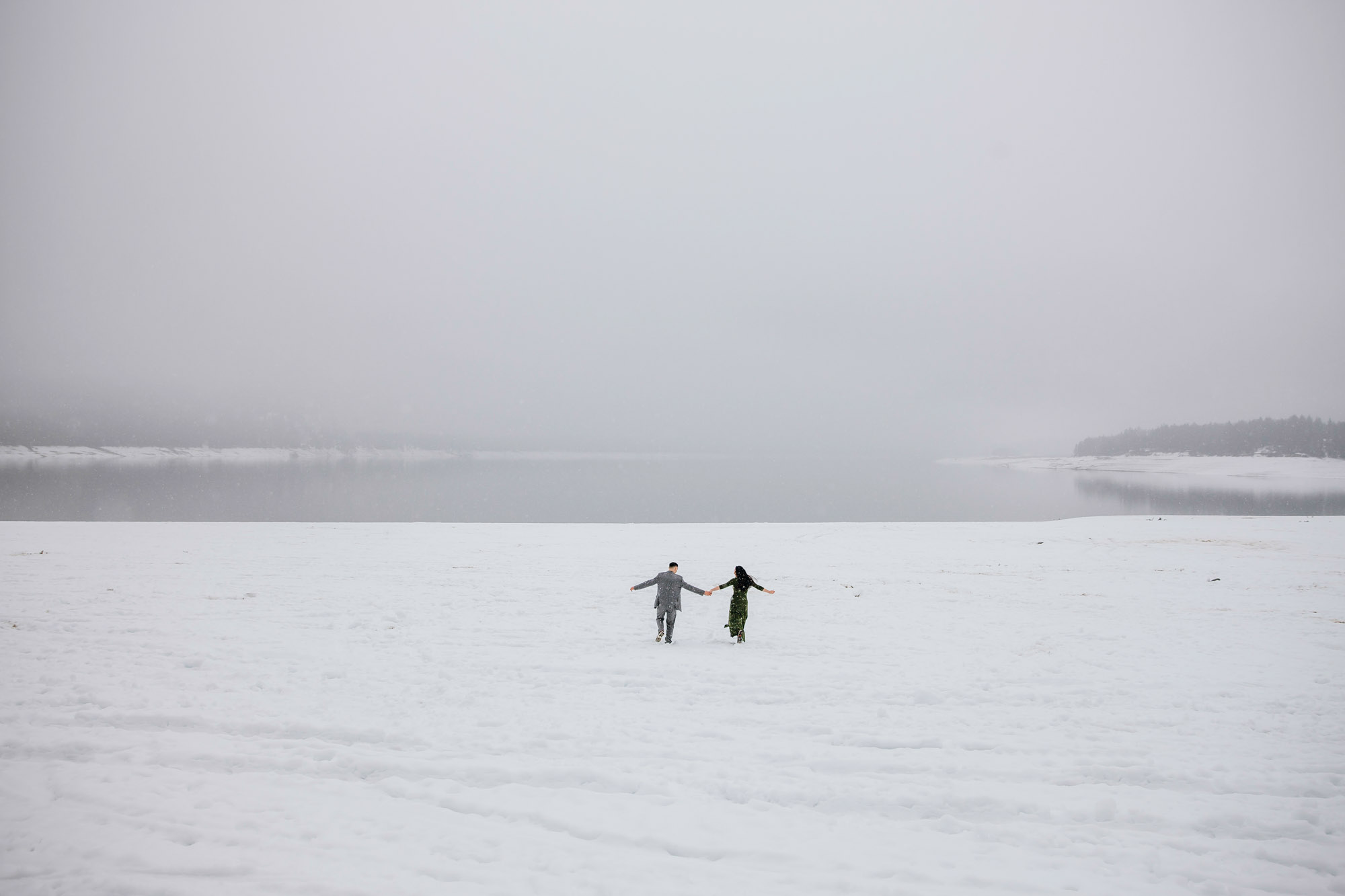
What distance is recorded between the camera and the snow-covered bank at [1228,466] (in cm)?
10994

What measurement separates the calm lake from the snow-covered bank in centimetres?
1322

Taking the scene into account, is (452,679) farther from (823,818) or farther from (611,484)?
(611,484)

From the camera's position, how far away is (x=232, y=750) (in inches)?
260

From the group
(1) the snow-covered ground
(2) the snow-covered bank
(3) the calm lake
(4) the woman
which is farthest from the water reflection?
(4) the woman

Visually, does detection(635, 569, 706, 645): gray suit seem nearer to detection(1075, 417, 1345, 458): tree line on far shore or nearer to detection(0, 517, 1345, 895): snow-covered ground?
detection(0, 517, 1345, 895): snow-covered ground

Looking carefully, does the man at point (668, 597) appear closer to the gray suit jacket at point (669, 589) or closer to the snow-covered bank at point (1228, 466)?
the gray suit jacket at point (669, 589)

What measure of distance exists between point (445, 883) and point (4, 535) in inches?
1206

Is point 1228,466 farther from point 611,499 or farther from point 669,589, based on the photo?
point 669,589

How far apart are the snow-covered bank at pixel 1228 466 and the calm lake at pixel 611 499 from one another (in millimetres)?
13217

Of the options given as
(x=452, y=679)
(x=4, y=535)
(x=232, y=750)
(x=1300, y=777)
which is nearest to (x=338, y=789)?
(x=232, y=750)

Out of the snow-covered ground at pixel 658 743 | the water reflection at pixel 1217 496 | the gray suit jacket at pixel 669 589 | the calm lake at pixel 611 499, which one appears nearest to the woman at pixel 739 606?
the snow-covered ground at pixel 658 743

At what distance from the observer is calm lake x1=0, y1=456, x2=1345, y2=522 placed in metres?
51.3

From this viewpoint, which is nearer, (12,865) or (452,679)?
(12,865)

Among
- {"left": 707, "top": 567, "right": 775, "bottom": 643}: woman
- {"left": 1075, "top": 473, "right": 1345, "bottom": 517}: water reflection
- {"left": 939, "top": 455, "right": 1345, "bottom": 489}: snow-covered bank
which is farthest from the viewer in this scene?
{"left": 939, "top": 455, "right": 1345, "bottom": 489}: snow-covered bank
